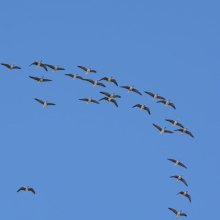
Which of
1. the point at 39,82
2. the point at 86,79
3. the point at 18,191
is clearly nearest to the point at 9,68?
the point at 39,82

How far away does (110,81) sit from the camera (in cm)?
15500

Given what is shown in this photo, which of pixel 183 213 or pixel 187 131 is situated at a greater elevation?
pixel 187 131

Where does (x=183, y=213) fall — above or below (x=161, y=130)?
below

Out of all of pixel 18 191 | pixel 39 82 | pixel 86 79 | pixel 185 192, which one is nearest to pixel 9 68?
pixel 39 82

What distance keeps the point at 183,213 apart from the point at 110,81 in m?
36.8

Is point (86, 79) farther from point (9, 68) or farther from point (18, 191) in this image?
point (18, 191)

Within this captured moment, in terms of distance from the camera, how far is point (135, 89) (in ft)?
512

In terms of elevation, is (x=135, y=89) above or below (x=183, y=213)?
above

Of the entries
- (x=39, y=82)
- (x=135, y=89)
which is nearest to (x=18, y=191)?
(x=39, y=82)

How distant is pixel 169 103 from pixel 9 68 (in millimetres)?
40113

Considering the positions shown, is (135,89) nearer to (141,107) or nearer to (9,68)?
(141,107)

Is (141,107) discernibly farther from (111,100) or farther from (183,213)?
(183,213)

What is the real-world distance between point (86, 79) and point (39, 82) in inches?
447

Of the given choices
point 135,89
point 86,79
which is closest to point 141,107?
point 135,89
